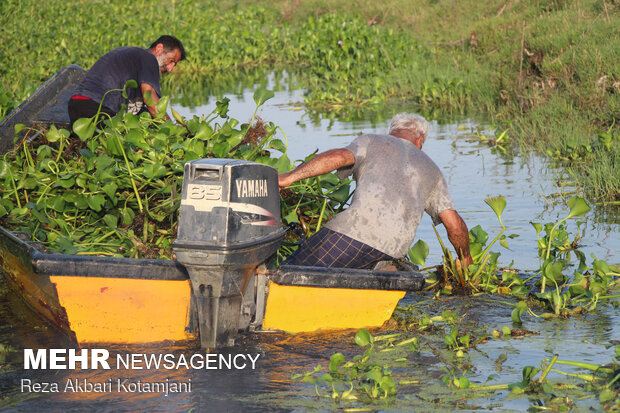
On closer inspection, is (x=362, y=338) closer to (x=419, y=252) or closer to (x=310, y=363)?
(x=310, y=363)

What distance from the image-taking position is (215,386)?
13.6 ft

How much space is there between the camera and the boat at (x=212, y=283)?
4.21 m

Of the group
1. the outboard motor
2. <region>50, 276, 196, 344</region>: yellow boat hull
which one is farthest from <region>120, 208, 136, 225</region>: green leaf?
the outboard motor

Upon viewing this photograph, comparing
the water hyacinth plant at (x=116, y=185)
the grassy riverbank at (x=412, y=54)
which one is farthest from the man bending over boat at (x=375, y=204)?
the grassy riverbank at (x=412, y=54)

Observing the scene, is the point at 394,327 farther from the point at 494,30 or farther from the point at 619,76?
the point at 494,30

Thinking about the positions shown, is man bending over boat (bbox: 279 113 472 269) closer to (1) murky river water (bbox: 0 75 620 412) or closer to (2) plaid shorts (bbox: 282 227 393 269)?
(2) plaid shorts (bbox: 282 227 393 269)

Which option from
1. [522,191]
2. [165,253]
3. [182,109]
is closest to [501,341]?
[165,253]

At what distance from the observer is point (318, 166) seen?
485 centimetres

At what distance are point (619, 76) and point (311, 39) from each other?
9230 millimetres

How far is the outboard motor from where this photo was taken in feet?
13.7

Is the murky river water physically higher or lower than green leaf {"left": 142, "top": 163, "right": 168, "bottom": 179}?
lower

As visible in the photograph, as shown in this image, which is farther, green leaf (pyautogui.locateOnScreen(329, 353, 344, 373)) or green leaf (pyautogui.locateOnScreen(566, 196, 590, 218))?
green leaf (pyautogui.locateOnScreen(566, 196, 590, 218))

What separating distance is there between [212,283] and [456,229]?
169 cm

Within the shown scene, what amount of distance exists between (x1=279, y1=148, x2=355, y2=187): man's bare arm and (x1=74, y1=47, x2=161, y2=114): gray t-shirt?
2202mm
